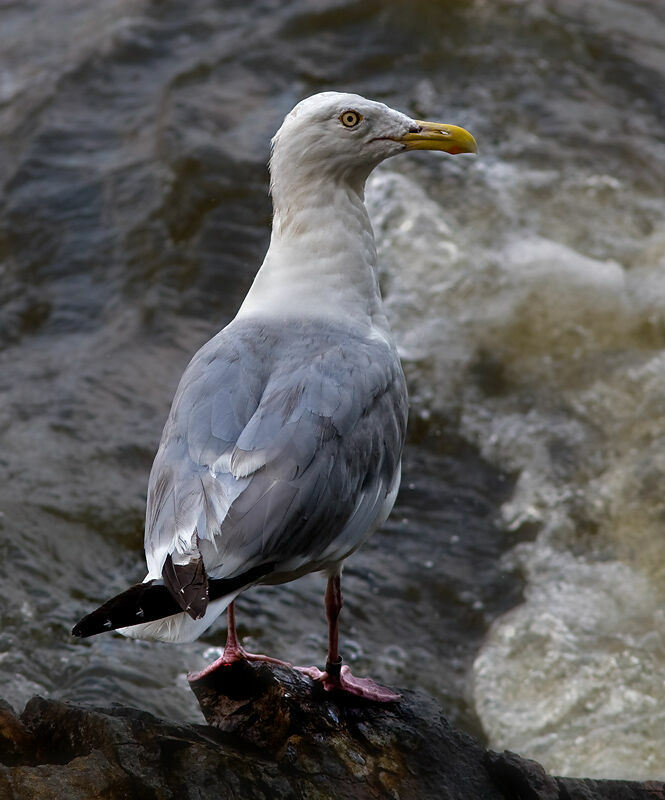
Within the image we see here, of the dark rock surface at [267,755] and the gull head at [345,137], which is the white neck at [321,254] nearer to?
the gull head at [345,137]

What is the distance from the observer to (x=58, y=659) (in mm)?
5145

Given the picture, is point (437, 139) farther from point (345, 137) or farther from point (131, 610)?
point (131, 610)

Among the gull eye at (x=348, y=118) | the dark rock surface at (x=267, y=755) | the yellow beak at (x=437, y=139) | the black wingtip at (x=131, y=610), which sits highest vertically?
the gull eye at (x=348, y=118)

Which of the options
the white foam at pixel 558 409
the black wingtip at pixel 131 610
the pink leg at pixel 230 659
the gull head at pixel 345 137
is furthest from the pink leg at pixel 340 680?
the gull head at pixel 345 137

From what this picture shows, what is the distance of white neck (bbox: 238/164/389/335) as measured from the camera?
4309 mm

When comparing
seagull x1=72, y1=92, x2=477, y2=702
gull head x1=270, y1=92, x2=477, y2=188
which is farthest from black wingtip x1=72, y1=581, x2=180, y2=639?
gull head x1=270, y1=92, x2=477, y2=188

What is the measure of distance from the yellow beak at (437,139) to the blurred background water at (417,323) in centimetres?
235

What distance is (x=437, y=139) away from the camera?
4.38 meters

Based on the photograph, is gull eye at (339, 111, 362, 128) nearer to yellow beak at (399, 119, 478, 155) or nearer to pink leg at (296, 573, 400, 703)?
yellow beak at (399, 119, 478, 155)

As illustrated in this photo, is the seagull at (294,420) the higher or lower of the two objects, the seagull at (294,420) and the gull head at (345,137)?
the lower

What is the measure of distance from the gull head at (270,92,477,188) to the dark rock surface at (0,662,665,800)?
1.82 meters

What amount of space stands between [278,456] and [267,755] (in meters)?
0.89

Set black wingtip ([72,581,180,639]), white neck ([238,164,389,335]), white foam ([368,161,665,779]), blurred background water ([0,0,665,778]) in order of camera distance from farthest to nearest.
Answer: blurred background water ([0,0,665,778]) → white foam ([368,161,665,779]) → white neck ([238,164,389,335]) → black wingtip ([72,581,180,639])

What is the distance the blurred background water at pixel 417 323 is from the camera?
5.49 m
